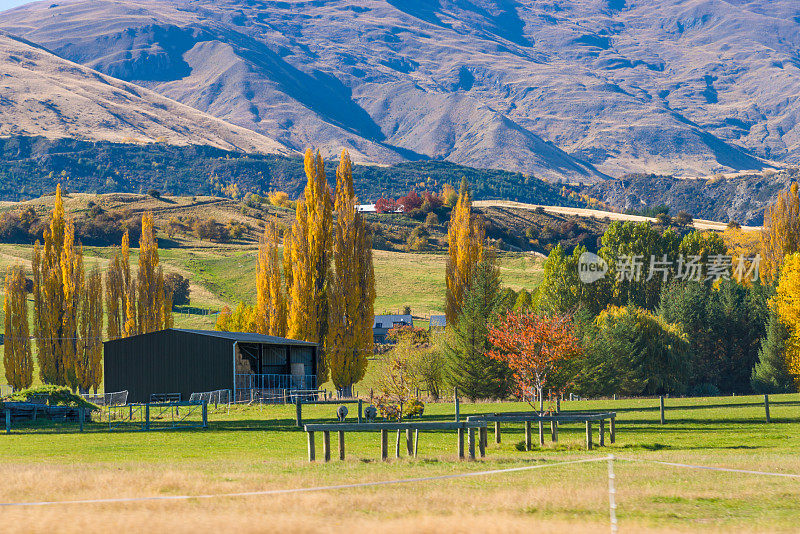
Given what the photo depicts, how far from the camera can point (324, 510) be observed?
397 inches

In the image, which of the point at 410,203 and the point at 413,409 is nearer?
the point at 413,409

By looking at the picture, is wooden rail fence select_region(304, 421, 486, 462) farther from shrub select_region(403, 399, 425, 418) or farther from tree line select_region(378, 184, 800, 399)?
shrub select_region(403, 399, 425, 418)

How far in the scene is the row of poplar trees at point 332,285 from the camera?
53.5 metres

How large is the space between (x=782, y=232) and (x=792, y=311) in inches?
597

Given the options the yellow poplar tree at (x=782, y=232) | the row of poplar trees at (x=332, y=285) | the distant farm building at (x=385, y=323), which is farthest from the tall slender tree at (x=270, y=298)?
the yellow poplar tree at (x=782, y=232)

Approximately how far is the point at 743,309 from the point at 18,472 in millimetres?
61868

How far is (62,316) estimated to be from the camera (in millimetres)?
57469

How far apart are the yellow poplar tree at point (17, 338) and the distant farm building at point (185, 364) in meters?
11.5

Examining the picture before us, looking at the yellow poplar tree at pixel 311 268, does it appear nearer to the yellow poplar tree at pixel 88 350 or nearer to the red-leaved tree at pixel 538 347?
the yellow poplar tree at pixel 88 350

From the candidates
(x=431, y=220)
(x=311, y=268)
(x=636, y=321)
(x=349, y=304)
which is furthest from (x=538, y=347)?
(x=431, y=220)

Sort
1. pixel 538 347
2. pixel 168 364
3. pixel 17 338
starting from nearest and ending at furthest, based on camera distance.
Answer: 1. pixel 538 347
2. pixel 168 364
3. pixel 17 338

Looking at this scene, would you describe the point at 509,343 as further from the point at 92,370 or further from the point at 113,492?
the point at 92,370

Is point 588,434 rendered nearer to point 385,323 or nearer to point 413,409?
point 413,409

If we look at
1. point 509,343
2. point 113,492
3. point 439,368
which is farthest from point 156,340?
point 113,492
